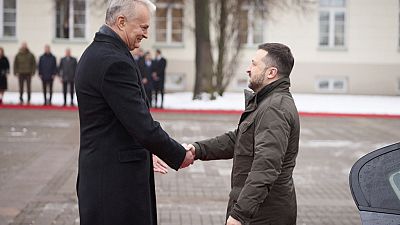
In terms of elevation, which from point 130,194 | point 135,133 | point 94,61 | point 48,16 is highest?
point 48,16

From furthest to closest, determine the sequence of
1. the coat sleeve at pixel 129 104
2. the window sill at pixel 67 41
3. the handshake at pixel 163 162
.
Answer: the window sill at pixel 67 41, the handshake at pixel 163 162, the coat sleeve at pixel 129 104

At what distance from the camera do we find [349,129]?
1747 centimetres

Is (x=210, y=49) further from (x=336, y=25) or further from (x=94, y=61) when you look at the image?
(x=94, y=61)

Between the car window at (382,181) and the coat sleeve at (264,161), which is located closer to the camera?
the car window at (382,181)

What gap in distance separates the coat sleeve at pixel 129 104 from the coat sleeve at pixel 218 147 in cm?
75

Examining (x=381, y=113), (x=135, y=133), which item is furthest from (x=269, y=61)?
(x=381, y=113)

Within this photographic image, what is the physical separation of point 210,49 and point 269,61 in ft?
68.2

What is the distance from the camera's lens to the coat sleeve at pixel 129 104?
12.0 feet

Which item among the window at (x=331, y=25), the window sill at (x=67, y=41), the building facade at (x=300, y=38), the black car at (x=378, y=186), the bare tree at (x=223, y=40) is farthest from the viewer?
the window at (x=331, y=25)

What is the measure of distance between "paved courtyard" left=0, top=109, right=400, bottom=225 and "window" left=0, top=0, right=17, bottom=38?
1267cm

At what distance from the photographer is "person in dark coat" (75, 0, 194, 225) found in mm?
3670

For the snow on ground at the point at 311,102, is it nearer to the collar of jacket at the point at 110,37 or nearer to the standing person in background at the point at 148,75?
the standing person in background at the point at 148,75

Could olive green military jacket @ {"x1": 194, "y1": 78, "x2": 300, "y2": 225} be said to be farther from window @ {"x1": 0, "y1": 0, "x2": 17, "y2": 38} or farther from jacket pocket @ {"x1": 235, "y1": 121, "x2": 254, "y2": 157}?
window @ {"x1": 0, "y1": 0, "x2": 17, "y2": 38}

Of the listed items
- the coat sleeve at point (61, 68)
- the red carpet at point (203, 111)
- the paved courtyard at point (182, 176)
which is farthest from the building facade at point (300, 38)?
the paved courtyard at point (182, 176)
